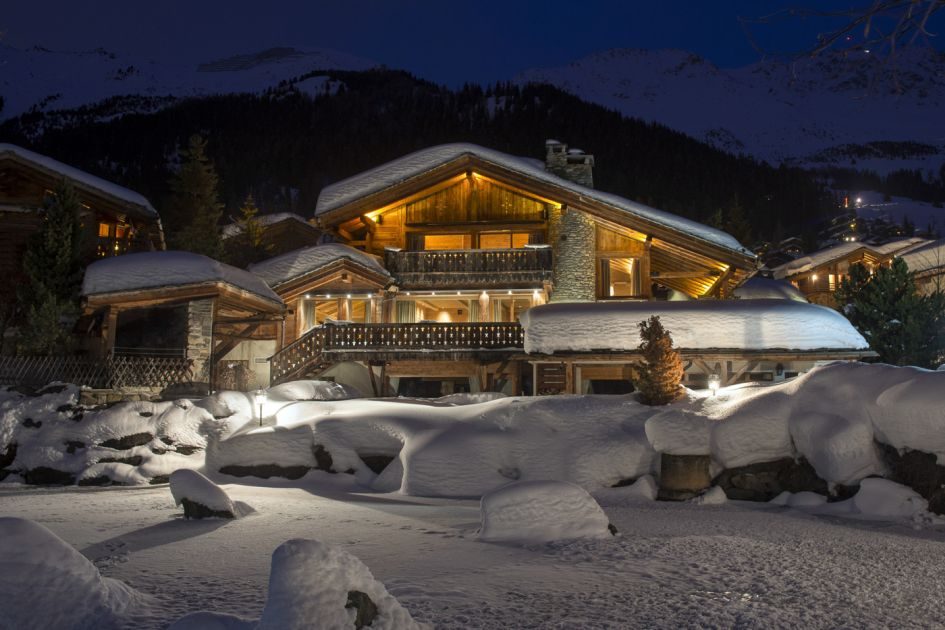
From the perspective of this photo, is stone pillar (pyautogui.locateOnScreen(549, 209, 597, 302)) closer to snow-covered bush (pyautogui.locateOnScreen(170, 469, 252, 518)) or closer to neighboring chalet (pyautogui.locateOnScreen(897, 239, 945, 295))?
Answer: snow-covered bush (pyautogui.locateOnScreen(170, 469, 252, 518))

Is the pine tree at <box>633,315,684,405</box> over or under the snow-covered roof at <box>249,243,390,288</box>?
under

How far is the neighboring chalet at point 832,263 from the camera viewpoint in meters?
52.8

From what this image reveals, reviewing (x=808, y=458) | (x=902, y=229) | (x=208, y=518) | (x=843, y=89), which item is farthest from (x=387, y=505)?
(x=902, y=229)

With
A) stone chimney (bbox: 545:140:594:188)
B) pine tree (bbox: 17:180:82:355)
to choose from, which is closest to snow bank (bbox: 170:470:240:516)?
pine tree (bbox: 17:180:82:355)

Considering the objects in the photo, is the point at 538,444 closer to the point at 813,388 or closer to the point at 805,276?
the point at 813,388

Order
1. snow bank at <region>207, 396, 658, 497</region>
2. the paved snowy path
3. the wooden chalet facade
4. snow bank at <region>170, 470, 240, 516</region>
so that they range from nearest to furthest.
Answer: the paved snowy path
snow bank at <region>170, 470, 240, 516</region>
snow bank at <region>207, 396, 658, 497</region>
the wooden chalet facade

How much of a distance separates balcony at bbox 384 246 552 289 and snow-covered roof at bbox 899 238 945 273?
29.1 metres

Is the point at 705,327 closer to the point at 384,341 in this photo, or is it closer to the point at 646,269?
the point at 646,269

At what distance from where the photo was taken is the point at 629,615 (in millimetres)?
6043

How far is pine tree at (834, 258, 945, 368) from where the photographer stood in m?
23.6

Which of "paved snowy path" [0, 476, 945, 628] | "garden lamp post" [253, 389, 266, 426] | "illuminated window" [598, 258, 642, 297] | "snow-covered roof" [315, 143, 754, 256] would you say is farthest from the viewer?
"illuminated window" [598, 258, 642, 297]

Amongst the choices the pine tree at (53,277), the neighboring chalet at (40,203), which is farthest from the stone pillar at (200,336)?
the neighboring chalet at (40,203)

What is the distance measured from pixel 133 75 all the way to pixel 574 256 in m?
143

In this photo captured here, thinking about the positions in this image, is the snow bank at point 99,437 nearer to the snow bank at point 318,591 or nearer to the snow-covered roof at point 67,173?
the snow-covered roof at point 67,173
